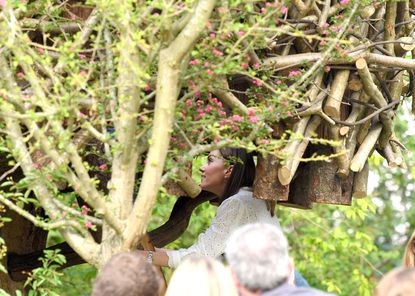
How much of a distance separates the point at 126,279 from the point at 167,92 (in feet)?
2.98

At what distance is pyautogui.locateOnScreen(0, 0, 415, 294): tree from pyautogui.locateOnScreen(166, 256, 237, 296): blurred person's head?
53 cm

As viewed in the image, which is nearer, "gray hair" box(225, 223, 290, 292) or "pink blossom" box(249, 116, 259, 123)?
"gray hair" box(225, 223, 290, 292)

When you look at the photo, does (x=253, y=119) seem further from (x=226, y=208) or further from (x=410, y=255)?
(x=226, y=208)

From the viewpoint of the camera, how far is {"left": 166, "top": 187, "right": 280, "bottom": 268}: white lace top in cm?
632

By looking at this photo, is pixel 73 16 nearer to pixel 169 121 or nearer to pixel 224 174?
pixel 169 121

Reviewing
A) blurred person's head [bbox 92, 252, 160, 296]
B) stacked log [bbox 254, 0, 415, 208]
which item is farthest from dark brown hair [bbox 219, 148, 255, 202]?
blurred person's head [bbox 92, 252, 160, 296]

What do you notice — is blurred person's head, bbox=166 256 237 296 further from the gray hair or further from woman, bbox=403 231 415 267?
woman, bbox=403 231 415 267

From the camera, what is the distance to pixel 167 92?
4496 millimetres

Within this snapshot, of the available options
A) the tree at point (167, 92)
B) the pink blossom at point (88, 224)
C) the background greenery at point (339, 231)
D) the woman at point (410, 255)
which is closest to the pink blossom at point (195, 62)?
the tree at point (167, 92)

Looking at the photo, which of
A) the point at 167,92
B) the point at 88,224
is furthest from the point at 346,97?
the point at 88,224

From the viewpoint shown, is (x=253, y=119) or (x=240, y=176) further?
(x=240, y=176)

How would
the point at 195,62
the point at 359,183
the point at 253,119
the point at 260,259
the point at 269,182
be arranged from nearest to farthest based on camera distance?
1. the point at 260,259
2. the point at 195,62
3. the point at 253,119
4. the point at 269,182
5. the point at 359,183

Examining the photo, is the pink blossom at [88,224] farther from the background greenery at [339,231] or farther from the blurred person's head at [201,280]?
the background greenery at [339,231]

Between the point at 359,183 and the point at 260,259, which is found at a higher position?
the point at 260,259
